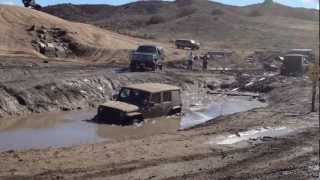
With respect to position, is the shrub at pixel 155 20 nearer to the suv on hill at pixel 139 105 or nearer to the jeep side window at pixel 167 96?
the suv on hill at pixel 139 105

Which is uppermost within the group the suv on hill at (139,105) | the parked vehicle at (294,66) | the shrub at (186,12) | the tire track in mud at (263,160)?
the tire track in mud at (263,160)

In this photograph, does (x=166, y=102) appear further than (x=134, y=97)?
Yes

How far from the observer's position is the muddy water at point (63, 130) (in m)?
21.7

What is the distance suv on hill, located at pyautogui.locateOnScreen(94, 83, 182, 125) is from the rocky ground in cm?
297

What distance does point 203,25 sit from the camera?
331 feet

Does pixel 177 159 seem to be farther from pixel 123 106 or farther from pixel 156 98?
pixel 156 98

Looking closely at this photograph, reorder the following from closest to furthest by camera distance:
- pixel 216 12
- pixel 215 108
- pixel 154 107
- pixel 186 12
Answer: pixel 154 107 < pixel 215 108 < pixel 216 12 < pixel 186 12

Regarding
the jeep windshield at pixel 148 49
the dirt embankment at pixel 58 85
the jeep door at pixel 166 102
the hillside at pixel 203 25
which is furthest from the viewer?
the hillside at pixel 203 25

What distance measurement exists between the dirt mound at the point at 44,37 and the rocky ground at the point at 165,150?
18338 millimetres

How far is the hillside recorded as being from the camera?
88.1m

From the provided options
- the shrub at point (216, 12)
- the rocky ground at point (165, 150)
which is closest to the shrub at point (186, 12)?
the shrub at point (216, 12)

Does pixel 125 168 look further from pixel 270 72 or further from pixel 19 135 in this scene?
pixel 270 72

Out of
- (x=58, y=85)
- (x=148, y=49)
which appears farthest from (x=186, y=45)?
(x=58, y=85)

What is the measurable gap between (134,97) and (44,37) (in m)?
28.9
